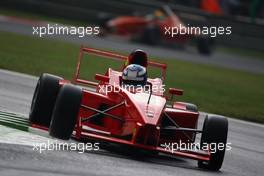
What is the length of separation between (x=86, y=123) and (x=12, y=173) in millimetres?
3192

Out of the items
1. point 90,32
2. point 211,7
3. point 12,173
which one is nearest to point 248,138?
point 12,173

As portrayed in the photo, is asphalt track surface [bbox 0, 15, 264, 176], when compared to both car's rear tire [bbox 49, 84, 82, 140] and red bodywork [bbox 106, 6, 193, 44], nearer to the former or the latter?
car's rear tire [bbox 49, 84, 82, 140]

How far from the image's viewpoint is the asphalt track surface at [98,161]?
27.5 ft

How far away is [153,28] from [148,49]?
70.4 inches

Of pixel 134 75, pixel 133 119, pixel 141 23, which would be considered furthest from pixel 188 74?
pixel 133 119

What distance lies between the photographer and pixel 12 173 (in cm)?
783

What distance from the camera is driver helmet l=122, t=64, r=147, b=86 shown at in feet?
37.1

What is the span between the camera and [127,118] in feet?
34.4

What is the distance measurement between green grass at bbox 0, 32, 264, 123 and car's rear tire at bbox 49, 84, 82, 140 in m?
6.97

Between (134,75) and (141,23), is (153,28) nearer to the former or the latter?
(141,23)

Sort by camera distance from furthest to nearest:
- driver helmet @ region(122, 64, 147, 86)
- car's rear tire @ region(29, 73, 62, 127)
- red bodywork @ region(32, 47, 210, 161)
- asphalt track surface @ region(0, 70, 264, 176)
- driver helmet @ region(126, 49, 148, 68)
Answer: driver helmet @ region(126, 49, 148, 68) < driver helmet @ region(122, 64, 147, 86) < car's rear tire @ region(29, 73, 62, 127) < red bodywork @ region(32, 47, 210, 161) < asphalt track surface @ region(0, 70, 264, 176)

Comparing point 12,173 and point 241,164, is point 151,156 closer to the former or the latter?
point 241,164

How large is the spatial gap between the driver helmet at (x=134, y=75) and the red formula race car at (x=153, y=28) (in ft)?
62.0

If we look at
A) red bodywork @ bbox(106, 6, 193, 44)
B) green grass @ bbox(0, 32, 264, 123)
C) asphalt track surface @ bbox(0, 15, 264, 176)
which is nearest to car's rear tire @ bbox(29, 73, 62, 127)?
asphalt track surface @ bbox(0, 15, 264, 176)
